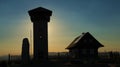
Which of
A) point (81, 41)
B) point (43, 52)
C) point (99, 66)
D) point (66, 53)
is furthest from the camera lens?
point (66, 53)

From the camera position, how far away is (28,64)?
39781mm

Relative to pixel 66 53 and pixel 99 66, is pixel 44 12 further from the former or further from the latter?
pixel 66 53

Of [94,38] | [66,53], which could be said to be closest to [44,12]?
[94,38]

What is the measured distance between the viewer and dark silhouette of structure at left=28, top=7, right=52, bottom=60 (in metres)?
46.3

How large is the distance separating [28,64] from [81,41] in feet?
82.9

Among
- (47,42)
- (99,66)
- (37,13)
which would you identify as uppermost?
(37,13)

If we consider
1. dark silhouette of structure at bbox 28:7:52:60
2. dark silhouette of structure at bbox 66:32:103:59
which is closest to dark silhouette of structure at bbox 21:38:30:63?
dark silhouette of structure at bbox 28:7:52:60

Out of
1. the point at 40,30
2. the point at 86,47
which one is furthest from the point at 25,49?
the point at 86,47

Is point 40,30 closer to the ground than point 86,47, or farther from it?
farther from it

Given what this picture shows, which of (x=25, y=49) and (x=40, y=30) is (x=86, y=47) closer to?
(x=40, y=30)

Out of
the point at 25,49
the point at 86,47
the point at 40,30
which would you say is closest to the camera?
A: the point at 25,49

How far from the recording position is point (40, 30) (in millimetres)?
47094

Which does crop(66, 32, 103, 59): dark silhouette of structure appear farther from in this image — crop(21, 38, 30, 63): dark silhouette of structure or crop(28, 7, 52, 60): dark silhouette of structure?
crop(21, 38, 30, 63): dark silhouette of structure

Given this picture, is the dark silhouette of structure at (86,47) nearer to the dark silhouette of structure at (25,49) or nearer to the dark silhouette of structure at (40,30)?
the dark silhouette of structure at (40,30)
